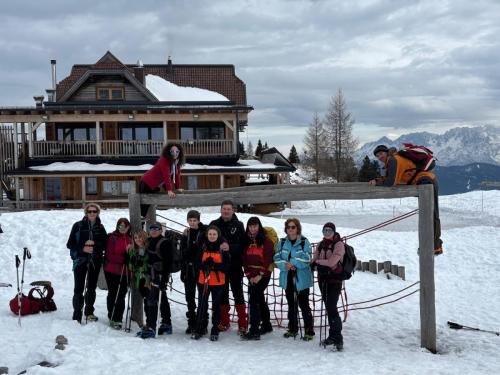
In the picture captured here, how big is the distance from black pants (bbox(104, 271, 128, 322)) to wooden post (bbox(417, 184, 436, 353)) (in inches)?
182

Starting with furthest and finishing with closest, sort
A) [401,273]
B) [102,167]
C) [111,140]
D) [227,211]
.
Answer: [111,140] < [102,167] < [401,273] < [227,211]

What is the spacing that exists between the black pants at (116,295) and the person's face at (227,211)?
5.94 feet

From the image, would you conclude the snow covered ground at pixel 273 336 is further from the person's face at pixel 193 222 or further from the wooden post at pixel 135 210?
the person's face at pixel 193 222

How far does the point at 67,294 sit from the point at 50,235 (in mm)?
4033

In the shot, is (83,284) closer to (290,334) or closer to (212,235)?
(212,235)

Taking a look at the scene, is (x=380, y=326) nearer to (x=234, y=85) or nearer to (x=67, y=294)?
(x=67, y=294)

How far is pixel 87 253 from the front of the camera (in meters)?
7.94

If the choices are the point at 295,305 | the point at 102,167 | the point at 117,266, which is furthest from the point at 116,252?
the point at 102,167

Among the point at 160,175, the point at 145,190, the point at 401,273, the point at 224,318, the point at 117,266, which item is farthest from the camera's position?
the point at 401,273

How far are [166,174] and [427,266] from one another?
4366 mm

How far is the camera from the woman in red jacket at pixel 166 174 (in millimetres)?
8359

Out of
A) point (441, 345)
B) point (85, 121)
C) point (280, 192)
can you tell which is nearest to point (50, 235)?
point (280, 192)

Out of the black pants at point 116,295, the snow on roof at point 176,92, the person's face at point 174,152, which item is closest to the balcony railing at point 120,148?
the snow on roof at point 176,92

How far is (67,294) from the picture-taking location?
10.3 metres
